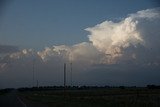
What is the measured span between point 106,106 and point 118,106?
5.85ft

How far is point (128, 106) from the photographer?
107 ft

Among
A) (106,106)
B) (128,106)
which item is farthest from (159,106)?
(106,106)

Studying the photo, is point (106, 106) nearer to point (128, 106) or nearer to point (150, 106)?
point (128, 106)

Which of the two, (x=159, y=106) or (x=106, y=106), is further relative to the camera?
(x=106, y=106)

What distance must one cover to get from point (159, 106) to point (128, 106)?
3.44 m

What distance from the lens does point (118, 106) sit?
1315 inches

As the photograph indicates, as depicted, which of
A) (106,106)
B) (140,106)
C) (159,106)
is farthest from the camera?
(106,106)

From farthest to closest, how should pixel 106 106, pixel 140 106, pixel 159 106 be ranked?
1. pixel 106 106
2. pixel 140 106
3. pixel 159 106

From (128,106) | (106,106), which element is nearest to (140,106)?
(128,106)

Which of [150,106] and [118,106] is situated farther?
[118,106]

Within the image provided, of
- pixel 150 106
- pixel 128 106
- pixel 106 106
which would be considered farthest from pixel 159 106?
pixel 106 106

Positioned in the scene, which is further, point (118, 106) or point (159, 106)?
point (118, 106)

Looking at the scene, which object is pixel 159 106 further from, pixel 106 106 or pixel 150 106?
pixel 106 106

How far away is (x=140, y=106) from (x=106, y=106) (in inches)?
161
